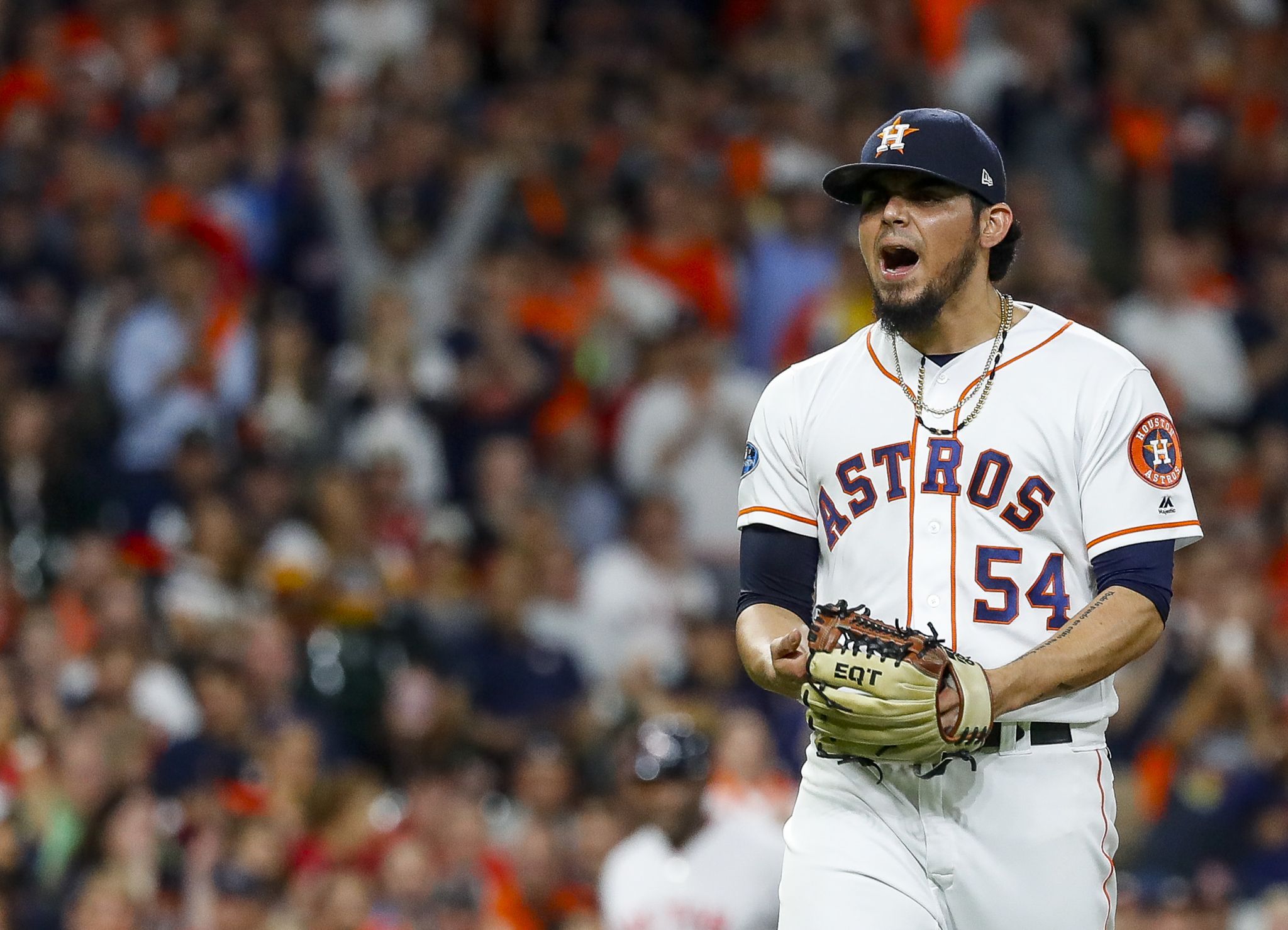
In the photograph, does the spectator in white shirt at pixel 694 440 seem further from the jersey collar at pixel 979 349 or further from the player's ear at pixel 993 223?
the player's ear at pixel 993 223

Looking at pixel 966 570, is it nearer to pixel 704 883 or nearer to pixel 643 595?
pixel 704 883

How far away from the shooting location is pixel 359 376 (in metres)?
9.75

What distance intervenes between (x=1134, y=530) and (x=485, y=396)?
21.8 feet

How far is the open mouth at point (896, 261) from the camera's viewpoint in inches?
143

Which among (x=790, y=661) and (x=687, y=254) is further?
(x=687, y=254)

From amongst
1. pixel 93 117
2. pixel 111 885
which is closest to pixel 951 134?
pixel 111 885

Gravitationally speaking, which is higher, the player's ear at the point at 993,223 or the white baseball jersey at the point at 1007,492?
the player's ear at the point at 993,223

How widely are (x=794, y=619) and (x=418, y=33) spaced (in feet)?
29.2

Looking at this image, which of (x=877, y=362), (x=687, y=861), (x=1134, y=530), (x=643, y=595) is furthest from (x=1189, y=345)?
(x=1134, y=530)

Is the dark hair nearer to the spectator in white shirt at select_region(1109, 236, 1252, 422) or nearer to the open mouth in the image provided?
the open mouth

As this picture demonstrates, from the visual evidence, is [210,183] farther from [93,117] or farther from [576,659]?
[576,659]

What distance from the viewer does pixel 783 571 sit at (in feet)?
12.5

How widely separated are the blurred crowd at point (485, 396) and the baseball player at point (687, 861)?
0.96m

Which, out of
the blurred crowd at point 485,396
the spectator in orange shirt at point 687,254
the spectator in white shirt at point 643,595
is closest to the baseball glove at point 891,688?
the blurred crowd at point 485,396
